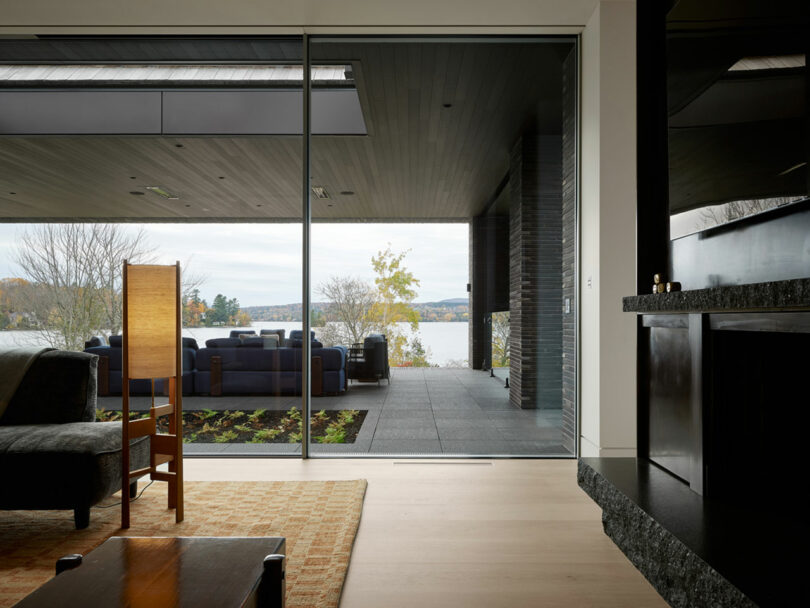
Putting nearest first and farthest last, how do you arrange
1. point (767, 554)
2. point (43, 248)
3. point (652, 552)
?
point (767, 554)
point (652, 552)
point (43, 248)

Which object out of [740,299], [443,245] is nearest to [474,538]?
[740,299]

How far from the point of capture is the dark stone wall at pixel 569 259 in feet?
12.8

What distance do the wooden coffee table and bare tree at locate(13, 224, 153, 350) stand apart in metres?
2.77

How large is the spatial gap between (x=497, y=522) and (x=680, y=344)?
126 centimetres

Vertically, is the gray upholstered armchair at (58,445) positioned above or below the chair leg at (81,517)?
above

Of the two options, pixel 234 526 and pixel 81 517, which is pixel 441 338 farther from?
pixel 81 517

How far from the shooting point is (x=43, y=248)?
13.4ft

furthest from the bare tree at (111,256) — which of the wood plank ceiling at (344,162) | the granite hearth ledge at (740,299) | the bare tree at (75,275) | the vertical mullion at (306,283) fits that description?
the granite hearth ledge at (740,299)

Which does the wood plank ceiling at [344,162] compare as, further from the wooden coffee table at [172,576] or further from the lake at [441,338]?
the wooden coffee table at [172,576]

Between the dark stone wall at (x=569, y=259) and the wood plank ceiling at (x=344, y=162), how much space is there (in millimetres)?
106

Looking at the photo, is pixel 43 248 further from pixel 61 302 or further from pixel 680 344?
pixel 680 344

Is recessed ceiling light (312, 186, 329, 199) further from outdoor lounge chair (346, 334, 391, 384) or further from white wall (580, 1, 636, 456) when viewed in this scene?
white wall (580, 1, 636, 456)

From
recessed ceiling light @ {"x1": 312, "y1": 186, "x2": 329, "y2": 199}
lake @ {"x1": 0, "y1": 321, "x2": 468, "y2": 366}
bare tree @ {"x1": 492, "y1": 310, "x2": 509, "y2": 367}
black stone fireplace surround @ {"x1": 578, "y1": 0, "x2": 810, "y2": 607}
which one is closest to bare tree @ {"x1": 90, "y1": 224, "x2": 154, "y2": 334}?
lake @ {"x1": 0, "y1": 321, "x2": 468, "y2": 366}

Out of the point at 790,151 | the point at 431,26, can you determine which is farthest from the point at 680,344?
the point at 431,26
